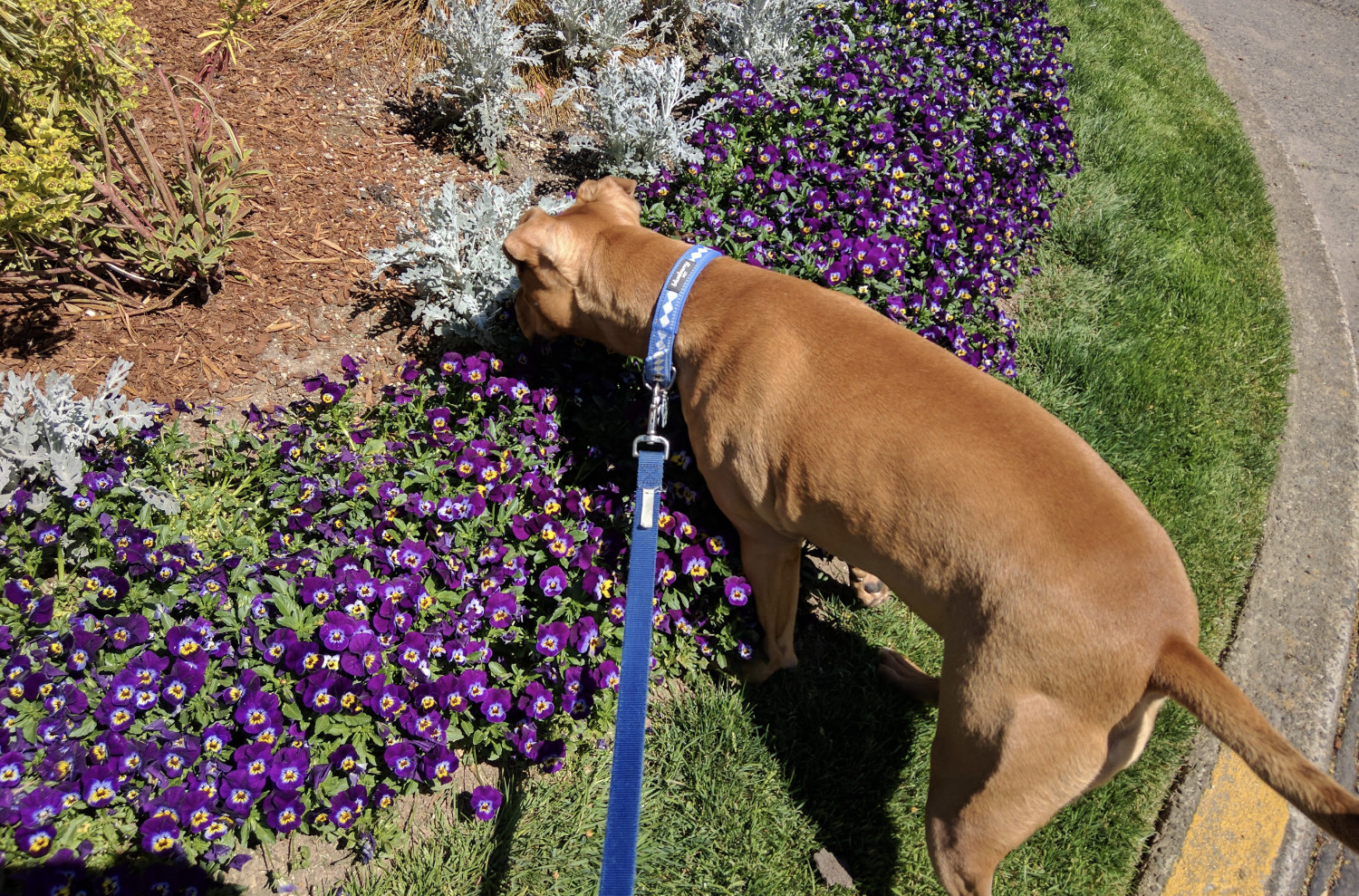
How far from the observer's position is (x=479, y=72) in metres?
4.56

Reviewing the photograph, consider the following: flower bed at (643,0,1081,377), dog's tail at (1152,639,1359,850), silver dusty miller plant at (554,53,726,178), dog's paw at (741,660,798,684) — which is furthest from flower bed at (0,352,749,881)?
silver dusty miller plant at (554,53,726,178)

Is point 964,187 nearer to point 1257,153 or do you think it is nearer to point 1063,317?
point 1063,317

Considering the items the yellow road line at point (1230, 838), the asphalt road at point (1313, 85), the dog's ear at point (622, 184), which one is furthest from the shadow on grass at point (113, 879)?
the asphalt road at point (1313, 85)

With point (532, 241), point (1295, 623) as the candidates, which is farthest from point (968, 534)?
point (1295, 623)

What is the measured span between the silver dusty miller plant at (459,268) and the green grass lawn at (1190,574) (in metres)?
1.99

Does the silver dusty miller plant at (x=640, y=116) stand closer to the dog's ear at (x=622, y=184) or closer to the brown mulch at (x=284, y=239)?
the brown mulch at (x=284, y=239)

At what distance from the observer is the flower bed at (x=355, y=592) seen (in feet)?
8.10

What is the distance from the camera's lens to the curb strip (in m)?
3.21

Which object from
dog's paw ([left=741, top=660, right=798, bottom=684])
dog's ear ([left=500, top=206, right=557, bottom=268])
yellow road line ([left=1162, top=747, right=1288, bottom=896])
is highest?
dog's ear ([left=500, top=206, right=557, bottom=268])

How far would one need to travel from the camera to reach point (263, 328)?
3.82 metres

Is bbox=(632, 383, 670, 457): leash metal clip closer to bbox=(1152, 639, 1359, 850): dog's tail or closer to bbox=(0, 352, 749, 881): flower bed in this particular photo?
bbox=(0, 352, 749, 881): flower bed

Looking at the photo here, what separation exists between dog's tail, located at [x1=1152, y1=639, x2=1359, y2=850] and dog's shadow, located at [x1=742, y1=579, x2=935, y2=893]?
1366mm

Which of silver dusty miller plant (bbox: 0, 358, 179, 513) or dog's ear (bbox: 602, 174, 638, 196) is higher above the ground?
dog's ear (bbox: 602, 174, 638, 196)

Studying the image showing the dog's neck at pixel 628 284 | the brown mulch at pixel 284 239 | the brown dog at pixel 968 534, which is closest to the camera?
the brown dog at pixel 968 534
